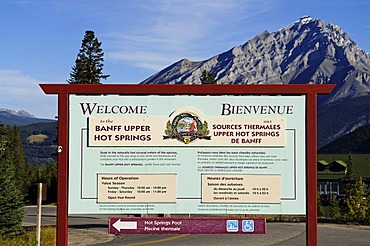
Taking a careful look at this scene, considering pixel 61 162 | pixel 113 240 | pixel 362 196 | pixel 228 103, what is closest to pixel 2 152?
pixel 113 240

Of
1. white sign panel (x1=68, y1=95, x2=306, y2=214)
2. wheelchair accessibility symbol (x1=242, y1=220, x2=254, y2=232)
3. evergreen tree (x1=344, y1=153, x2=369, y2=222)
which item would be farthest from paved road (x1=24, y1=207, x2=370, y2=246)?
evergreen tree (x1=344, y1=153, x2=369, y2=222)

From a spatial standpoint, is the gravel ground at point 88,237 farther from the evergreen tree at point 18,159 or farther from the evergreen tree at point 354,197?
the evergreen tree at point 18,159

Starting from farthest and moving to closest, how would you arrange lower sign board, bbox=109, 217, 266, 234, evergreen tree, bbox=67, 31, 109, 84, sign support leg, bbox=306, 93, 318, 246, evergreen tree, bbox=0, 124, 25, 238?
1. evergreen tree, bbox=67, 31, 109, 84
2. evergreen tree, bbox=0, 124, 25, 238
3. sign support leg, bbox=306, 93, 318, 246
4. lower sign board, bbox=109, 217, 266, 234

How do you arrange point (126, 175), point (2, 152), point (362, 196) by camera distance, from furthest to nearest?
point (362, 196) → point (2, 152) → point (126, 175)

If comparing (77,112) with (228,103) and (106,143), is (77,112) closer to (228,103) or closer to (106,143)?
(106,143)

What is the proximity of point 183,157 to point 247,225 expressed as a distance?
1.74 m

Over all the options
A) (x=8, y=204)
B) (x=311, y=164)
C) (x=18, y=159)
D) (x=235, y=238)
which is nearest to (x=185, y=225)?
→ (x=311, y=164)

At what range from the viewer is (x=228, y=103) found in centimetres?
1137

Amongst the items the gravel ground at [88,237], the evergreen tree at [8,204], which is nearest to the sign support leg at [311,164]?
the gravel ground at [88,237]

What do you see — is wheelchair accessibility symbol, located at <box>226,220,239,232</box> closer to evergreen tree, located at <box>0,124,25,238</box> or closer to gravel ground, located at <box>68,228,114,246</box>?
gravel ground, located at <box>68,228,114,246</box>

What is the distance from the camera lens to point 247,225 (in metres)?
11.3

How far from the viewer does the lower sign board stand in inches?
441

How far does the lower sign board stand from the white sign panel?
17 cm

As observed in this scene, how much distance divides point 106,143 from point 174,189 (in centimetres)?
153
